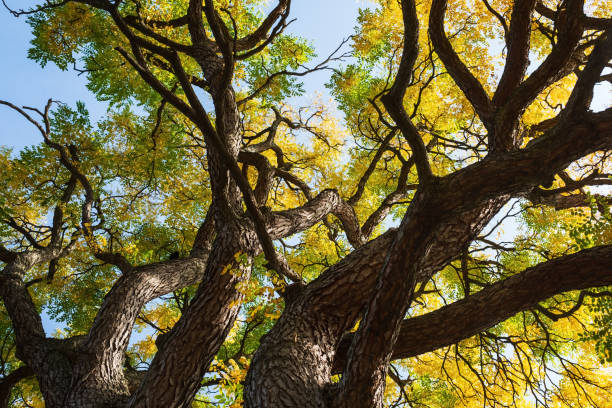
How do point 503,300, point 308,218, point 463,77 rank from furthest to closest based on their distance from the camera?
point 308,218 → point 463,77 → point 503,300

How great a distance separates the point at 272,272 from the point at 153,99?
604 cm

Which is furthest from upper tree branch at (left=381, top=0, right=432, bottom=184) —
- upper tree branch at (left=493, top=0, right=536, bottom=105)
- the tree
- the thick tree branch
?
upper tree branch at (left=493, top=0, right=536, bottom=105)

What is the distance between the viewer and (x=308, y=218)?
514 centimetres

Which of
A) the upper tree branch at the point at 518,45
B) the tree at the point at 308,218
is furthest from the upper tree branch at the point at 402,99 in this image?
the upper tree branch at the point at 518,45

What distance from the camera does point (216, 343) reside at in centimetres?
331

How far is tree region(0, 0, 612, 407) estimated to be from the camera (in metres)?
2.45

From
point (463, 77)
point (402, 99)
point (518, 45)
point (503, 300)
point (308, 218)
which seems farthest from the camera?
point (308, 218)

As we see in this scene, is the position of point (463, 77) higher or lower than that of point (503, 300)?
higher

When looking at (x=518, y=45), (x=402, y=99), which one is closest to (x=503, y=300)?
(x=402, y=99)

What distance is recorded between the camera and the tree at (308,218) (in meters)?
2.45

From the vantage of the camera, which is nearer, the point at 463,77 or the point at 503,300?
the point at 503,300

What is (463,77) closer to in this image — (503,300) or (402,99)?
(402,99)

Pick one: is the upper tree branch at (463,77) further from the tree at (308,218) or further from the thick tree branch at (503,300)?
the thick tree branch at (503,300)

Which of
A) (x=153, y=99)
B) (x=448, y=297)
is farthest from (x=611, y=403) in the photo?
(x=153, y=99)
